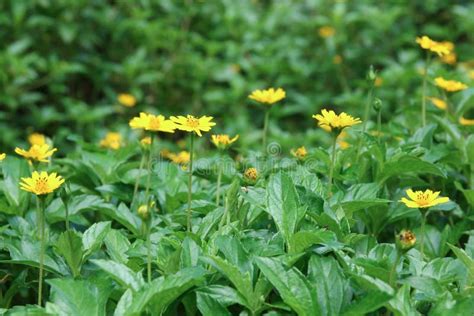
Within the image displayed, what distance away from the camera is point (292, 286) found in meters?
1.25

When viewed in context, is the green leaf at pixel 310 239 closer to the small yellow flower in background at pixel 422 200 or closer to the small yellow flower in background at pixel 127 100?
the small yellow flower in background at pixel 422 200

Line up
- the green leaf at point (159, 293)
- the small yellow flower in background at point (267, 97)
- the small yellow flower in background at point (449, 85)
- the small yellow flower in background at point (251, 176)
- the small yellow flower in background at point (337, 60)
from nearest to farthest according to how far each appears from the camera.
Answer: the green leaf at point (159, 293) → the small yellow flower in background at point (251, 176) → the small yellow flower in background at point (267, 97) → the small yellow flower in background at point (449, 85) → the small yellow flower in background at point (337, 60)

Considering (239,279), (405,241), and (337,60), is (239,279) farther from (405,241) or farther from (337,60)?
(337,60)

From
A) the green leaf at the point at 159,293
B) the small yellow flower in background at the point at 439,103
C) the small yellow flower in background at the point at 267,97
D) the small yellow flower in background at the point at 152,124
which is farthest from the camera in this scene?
the small yellow flower in background at the point at 439,103

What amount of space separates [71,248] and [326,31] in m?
2.91

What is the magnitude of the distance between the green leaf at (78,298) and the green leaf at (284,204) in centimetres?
36

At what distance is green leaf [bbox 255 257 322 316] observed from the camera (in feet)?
4.04

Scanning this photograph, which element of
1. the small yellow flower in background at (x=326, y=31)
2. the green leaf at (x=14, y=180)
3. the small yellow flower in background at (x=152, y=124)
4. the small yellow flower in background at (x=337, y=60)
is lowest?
the small yellow flower in background at (x=337, y=60)

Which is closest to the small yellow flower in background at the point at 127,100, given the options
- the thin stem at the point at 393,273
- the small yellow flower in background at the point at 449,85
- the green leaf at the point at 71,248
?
the small yellow flower in background at the point at 449,85

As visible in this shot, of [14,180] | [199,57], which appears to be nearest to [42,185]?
[14,180]

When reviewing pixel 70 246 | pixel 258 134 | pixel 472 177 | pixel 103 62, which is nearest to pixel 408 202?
pixel 472 177

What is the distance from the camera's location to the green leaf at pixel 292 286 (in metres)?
1.23

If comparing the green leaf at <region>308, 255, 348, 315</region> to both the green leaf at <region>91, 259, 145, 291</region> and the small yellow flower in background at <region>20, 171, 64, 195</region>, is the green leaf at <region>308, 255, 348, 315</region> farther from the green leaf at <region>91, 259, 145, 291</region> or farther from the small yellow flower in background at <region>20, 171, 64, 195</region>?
the small yellow flower in background at <region>20, 171, 64, 195</region>

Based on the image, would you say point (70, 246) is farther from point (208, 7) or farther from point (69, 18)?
point (208, 7)
